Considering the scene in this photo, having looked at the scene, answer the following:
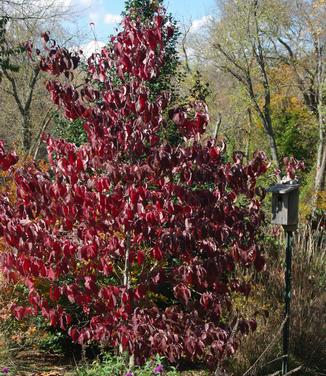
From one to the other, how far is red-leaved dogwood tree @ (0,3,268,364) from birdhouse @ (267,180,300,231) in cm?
65

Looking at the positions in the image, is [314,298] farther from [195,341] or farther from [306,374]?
[195,341]

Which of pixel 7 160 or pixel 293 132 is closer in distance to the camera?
pixel 7 160

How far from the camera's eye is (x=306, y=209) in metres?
13.5

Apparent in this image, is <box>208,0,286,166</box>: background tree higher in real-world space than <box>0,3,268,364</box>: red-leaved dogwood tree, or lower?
higher

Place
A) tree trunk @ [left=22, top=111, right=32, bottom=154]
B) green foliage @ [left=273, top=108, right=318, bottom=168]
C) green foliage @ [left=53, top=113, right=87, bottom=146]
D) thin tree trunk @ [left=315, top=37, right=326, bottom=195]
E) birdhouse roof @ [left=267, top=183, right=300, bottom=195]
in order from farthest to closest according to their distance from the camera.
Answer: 1. green foliage @ [left=273, top=108, right=318, bottom=168]
2. tree trunk @ [left=22, top=111, right=32, bottom=154]
3. thin tree trunk @ [left=315, top=37, right=326, bottom=195]
4. green foliage @ [left=53, top=113, right=87, bottom=146]
5. birdhouse roof @ [left=267, top=183, right=300, bottom=195]

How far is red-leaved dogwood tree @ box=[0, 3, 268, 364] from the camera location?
3682 mm

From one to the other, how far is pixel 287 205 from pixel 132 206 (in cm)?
165

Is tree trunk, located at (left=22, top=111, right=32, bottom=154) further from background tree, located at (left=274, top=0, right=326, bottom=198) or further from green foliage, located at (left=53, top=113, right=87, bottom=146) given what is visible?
green foliage, located at (left=53, top=113, right=87, bottom=146)

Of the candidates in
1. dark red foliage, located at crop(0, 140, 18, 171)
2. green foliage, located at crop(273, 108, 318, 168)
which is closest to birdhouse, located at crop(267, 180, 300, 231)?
dark red foliage, located at crop(0, 140, 18, 171)

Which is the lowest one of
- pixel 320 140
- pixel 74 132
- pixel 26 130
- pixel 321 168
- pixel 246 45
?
pixel 74 132

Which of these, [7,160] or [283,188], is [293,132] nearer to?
[283,188]

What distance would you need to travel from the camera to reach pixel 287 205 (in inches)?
182

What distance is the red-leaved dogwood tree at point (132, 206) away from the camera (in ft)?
12.1

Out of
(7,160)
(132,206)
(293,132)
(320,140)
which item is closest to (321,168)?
(320,140)
